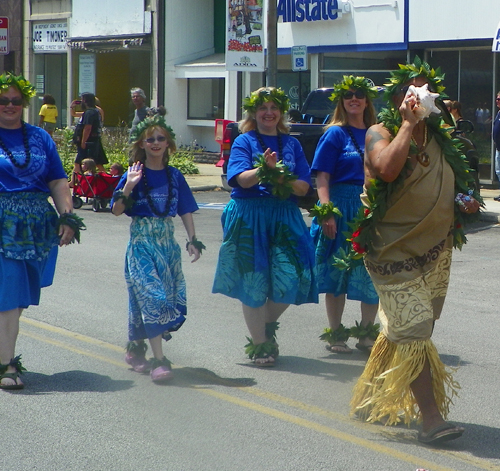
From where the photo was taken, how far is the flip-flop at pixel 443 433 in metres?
4.50

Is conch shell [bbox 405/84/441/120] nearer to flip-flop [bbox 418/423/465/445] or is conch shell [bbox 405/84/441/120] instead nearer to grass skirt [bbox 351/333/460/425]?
grass skirt [bbox 351/333/460/425]

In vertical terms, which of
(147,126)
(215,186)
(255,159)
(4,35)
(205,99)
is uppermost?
(4,35)

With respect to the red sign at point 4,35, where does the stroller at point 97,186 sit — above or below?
below

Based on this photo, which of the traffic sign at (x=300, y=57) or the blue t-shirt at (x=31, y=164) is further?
the traffic sign at (x=300, y=57)

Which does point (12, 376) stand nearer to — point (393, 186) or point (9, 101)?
point (9, 101)

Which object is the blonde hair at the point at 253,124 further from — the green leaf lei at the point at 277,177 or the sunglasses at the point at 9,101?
the sunglasses at the point at 9,101

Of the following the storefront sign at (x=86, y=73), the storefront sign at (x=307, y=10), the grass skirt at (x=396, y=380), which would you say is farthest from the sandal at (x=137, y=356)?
the storefront sign at (x=86, y=73)

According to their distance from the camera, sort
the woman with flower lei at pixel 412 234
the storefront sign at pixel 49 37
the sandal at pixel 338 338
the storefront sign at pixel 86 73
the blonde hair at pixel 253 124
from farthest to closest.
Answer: the storefront sign at pixel 49 37 < the storefront sign at pixel 86 73 < the sandal at pixel 338 338 < the blonde hair at pixel 253 124 < the woman with flower lei at pixel 412 234

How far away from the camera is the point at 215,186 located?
1881 cm

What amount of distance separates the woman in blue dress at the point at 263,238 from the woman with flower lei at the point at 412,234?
1.46m

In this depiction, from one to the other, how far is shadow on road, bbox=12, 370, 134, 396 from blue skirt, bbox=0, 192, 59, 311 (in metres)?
0.52

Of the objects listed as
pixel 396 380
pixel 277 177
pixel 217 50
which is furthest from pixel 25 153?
pixel 217 50

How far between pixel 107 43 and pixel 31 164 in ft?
72.9

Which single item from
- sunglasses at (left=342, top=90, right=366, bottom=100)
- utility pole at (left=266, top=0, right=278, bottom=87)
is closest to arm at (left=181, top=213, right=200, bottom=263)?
sunglasses at (left=342, top=90, right=366, bottom=100)
